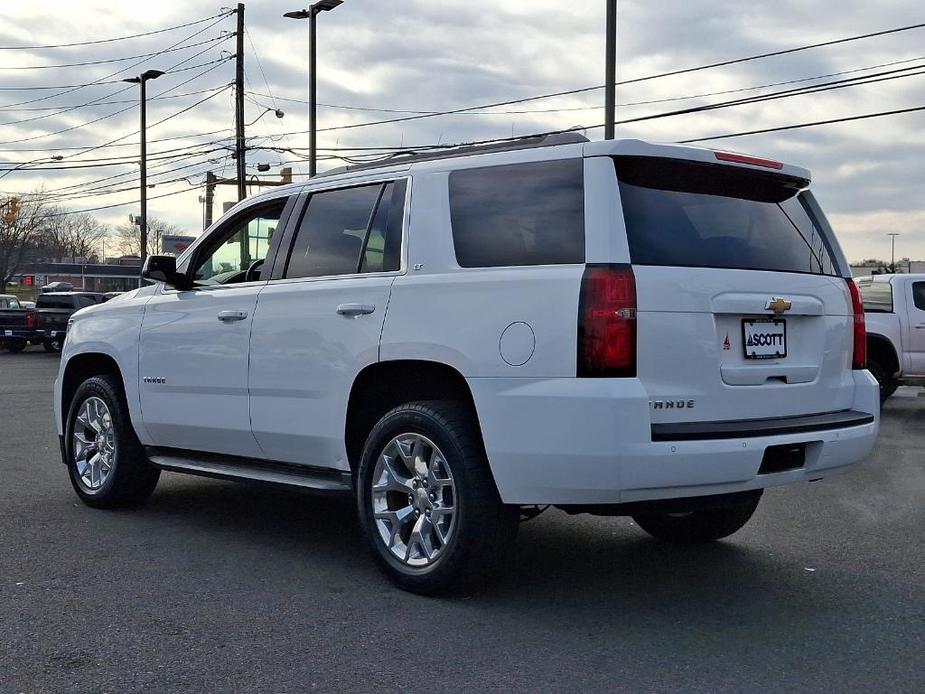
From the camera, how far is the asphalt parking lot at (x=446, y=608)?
12.9 feet

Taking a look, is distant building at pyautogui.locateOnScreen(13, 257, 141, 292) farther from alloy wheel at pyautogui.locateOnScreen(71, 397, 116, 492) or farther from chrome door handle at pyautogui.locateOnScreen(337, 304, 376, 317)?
chrome door handle at pyautogui.locateOnScreen(337, 304, 376, 317)

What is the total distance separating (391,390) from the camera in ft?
17.4

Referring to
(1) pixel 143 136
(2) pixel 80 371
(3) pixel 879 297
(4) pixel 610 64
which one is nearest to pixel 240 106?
(1) pixel 143 136

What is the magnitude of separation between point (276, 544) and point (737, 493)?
266 centimetres

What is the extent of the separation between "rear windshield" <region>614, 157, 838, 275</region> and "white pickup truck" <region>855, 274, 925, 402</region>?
9.11 m

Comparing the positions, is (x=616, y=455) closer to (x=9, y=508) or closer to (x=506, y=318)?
(x=506, y=318)

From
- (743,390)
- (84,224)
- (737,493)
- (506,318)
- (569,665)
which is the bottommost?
(569,665)

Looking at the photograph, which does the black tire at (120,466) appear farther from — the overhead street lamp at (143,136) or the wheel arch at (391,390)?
the overhead street lamp at (143,136)

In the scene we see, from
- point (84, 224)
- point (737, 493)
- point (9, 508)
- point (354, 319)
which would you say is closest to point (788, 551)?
point (737, 493)

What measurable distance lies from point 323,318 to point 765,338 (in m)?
2.11

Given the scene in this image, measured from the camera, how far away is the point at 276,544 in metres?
6.06

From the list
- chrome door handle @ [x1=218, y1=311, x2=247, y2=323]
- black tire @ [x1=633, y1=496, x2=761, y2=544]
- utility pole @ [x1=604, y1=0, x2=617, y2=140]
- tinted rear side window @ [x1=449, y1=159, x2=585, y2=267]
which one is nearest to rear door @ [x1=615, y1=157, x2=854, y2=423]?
tinted rear side window @ [x1=449, y1=159, x2=585, y2=267]

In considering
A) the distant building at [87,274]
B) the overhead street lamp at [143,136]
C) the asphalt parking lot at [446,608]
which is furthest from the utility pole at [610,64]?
the distant building at [87,274]

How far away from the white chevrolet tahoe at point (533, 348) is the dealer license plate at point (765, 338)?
11 millimetres
